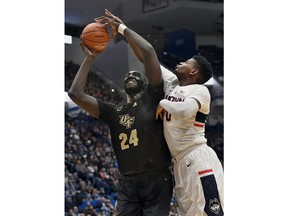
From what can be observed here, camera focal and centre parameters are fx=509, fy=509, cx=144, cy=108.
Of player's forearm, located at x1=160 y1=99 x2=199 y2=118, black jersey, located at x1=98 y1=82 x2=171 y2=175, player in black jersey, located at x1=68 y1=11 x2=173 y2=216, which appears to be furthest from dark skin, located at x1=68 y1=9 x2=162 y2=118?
player's forearm, located at x1=160 y1=99 x2=199 y2=118

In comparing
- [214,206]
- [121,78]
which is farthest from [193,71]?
[121,78]

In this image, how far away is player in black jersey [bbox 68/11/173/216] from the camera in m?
3.53

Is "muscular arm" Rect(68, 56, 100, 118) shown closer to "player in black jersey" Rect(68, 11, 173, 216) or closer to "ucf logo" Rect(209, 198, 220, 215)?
"player in black jersey" Rect(68, 11, 173, 216)

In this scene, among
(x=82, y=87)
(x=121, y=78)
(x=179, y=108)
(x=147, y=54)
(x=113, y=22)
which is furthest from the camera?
(x=121, y=78)

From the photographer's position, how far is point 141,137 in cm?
358

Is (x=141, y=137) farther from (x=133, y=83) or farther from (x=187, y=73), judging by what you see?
(x=187, y=73)

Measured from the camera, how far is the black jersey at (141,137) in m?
3.55

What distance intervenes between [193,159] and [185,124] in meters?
0.25

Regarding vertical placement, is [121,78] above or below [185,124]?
above

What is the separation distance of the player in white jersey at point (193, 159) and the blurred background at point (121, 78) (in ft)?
20.0

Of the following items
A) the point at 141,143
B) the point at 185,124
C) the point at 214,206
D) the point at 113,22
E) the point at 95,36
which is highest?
the point at 113,22

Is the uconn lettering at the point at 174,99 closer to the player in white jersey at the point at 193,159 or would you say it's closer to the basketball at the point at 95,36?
the player in white jersey at the point at 193,159
